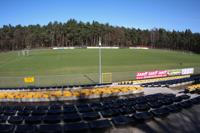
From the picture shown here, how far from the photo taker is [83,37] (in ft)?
473

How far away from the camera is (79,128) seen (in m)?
10.0

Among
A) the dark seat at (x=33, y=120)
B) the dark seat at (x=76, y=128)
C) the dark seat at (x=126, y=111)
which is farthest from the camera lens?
the dark seat at (x=126, y=111)

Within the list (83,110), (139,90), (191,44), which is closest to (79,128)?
(83,110)

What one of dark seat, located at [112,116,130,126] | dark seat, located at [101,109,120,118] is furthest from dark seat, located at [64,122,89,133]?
dark seat, located at [101,109,120,118]

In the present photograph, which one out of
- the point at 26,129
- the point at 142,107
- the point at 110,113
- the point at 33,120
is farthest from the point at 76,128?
the point at 142,107

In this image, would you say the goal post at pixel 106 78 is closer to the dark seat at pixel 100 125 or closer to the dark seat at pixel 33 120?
the dark seat at pixel 33 120

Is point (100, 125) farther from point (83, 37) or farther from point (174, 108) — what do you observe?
point (83, 37)

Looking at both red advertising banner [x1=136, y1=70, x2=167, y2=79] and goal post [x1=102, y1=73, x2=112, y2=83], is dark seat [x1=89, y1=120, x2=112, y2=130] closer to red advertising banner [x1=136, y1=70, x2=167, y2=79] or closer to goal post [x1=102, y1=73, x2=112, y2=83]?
goal post [x1=102, y1=73, x2=112, y2=83]

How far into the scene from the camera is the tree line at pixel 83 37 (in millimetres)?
139625

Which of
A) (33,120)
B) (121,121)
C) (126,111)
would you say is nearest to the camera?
(121,121)

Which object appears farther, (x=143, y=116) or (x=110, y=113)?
(x=110, y=113)

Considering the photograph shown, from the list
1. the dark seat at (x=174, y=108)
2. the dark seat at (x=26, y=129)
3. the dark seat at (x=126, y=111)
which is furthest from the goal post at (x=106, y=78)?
the dark seat at (x=26, y=129)

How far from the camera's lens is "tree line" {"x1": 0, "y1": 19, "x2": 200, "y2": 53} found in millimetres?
139625

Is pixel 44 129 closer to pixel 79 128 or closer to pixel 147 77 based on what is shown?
pixel 79 128
